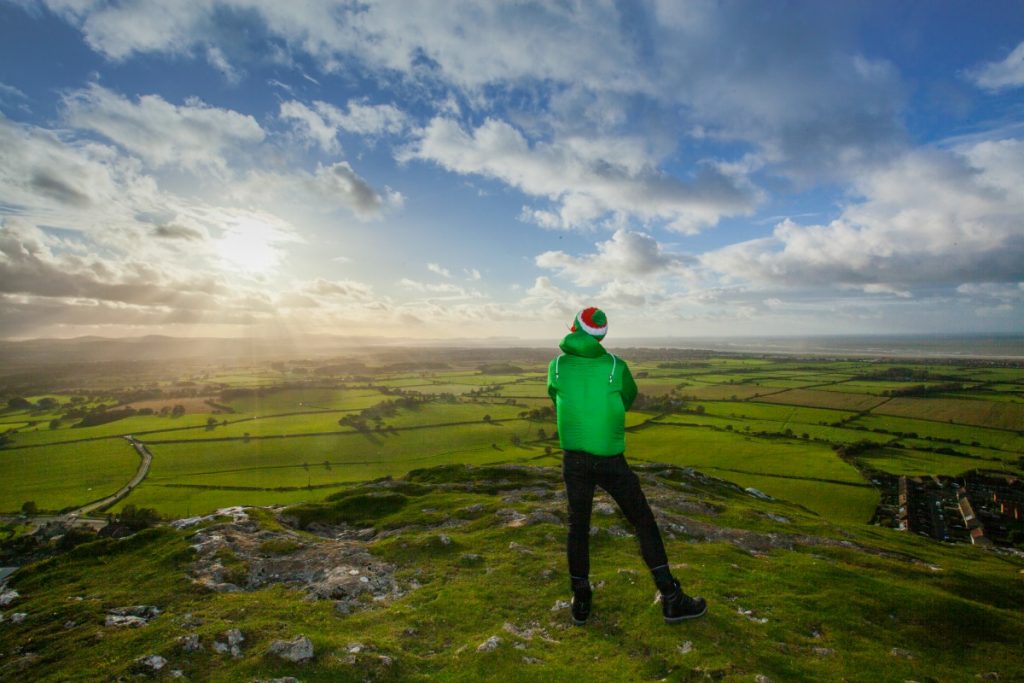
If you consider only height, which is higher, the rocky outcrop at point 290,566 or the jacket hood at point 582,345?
the jacket hood at point 582,345

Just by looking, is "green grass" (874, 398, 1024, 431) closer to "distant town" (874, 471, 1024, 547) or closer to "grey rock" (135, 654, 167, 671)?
"distant town" (874, 471, 1024, 547)

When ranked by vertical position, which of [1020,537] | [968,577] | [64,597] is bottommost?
[1020,537]

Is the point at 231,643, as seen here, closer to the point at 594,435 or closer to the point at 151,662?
the point at 151,662

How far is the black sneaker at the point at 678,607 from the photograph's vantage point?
9.10m

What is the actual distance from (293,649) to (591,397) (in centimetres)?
770

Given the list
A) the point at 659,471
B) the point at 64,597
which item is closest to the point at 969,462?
the point at 659,471

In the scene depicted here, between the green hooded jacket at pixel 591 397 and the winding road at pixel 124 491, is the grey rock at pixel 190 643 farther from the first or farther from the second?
the winding road at pixel 124 491

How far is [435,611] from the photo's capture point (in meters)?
11.2

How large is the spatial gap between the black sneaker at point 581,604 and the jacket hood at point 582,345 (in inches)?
201

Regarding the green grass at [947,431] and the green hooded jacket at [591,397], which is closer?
the green hooded jacket at [591,397]

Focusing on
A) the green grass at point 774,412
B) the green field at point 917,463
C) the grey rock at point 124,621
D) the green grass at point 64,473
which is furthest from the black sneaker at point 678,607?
the green grass at point 774,412

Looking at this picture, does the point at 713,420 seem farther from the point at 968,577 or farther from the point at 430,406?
the point at 968,577

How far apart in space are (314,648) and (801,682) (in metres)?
9.09

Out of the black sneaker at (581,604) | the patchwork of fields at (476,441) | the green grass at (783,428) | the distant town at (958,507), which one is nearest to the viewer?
the black sneaker at (581,604)
